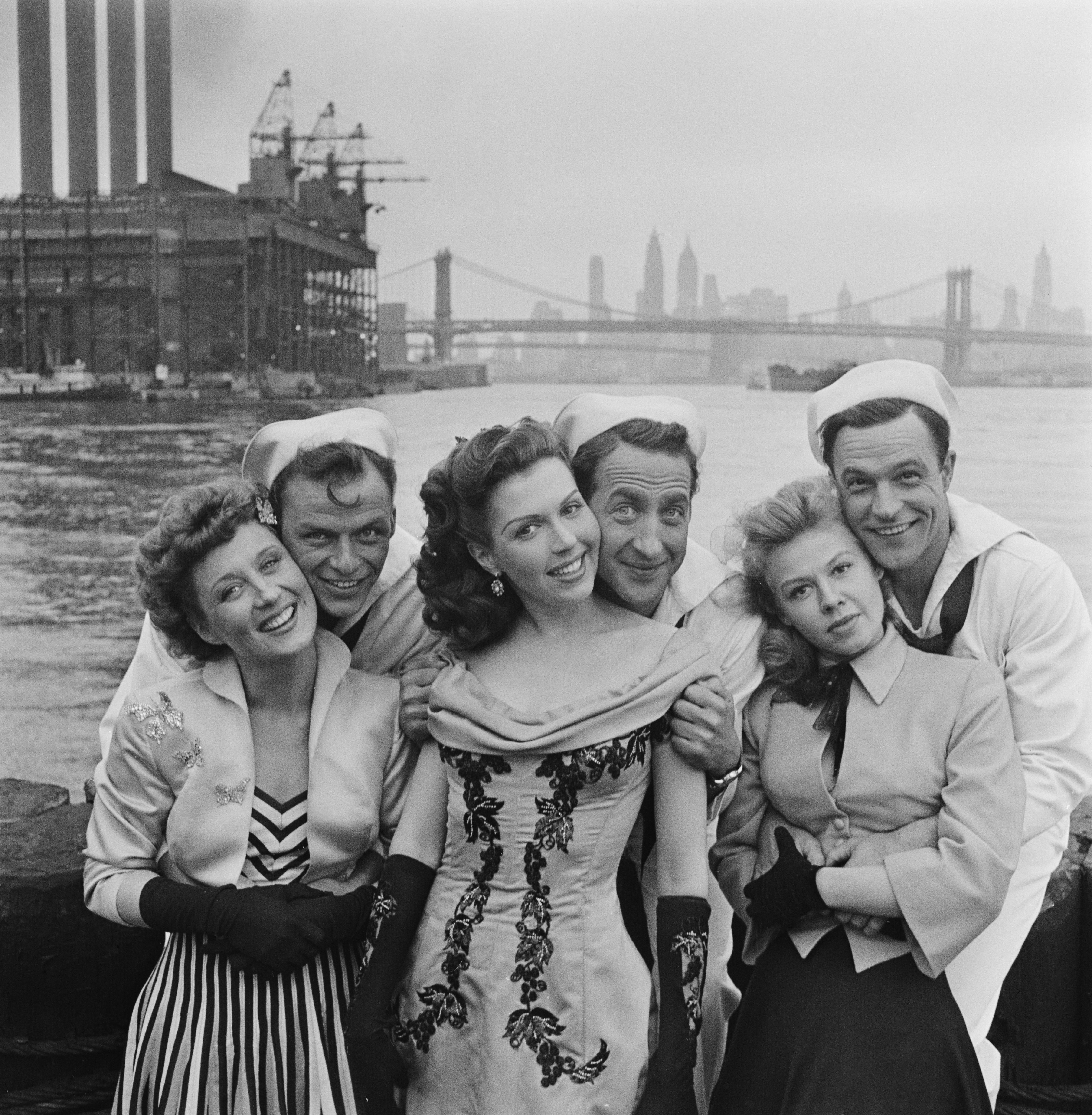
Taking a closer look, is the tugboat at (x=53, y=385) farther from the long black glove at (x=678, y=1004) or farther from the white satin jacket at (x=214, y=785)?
the long black glove at (x=678, y=1004)

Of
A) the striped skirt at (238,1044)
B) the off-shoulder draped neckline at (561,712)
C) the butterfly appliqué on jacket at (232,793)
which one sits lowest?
the striped skirt at (238,1044)

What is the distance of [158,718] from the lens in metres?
2.05

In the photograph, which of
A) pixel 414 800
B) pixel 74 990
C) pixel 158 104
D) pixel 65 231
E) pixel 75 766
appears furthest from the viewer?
pixel 75 766

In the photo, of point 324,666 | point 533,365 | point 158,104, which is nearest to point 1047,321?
point 533,365

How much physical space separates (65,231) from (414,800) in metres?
6.30

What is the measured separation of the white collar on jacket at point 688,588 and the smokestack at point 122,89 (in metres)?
3.91

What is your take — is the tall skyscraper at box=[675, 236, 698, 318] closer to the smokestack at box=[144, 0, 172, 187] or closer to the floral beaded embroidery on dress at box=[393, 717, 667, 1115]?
the smokestack at box=[144, 0, 172, 187]

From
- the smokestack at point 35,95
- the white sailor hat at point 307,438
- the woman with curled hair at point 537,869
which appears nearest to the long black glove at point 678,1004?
the woman with curled hair at point 537,869

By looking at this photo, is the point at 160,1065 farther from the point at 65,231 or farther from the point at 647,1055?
the point at 65,231

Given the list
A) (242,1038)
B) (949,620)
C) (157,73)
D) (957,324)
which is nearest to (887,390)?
(949,620)

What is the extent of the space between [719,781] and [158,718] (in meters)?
0.99

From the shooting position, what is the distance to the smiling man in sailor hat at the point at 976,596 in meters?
2.13

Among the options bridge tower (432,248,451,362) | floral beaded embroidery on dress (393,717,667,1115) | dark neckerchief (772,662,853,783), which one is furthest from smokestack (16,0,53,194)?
dark neckerchief (772,662,853,783)

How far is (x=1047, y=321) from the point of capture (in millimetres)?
8727
